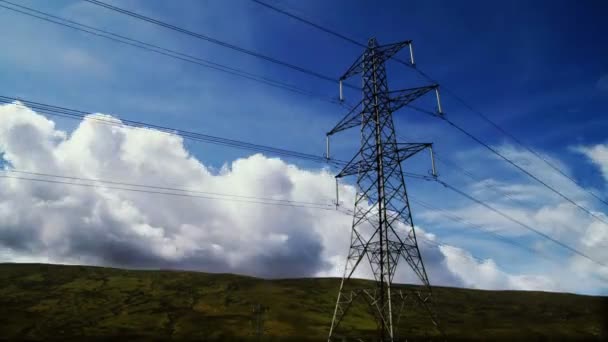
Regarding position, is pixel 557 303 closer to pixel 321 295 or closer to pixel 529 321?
pixel 529 321

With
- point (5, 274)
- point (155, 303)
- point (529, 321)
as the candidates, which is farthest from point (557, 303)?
point (5, 274)

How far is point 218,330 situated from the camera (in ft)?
414

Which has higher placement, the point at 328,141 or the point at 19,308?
the point at 328,141

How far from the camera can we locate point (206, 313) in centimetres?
14862

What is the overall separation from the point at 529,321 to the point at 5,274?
25152 cm

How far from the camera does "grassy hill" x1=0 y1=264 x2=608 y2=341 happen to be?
123 m

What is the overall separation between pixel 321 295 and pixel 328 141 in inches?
6952

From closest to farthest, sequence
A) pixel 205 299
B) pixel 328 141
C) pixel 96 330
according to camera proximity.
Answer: pixel 328 141 → pixel 96 330 → pixel 205 299

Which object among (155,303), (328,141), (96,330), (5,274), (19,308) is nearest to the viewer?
(328,141)

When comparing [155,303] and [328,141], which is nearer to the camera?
[328,141]

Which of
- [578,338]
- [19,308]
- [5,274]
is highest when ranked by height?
[5,274]

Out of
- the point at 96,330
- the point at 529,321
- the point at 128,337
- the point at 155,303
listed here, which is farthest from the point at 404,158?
the point at 529,321

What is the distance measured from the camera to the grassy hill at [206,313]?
12256 cm

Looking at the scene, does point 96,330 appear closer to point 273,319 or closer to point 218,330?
point 218,330
